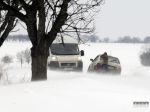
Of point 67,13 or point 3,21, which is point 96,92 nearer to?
→ point 67,13

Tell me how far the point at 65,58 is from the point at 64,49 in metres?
0.64

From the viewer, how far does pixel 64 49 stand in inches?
1172

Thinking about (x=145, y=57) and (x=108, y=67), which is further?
(x=145, y=57)

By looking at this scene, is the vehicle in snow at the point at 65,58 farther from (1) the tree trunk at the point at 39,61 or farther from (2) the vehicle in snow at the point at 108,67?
(1) the tree trunk at the point at 39,61

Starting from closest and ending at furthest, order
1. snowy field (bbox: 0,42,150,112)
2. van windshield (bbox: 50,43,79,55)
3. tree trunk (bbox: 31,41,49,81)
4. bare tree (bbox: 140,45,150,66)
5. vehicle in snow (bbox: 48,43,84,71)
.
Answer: snowy field (bbox: 0,42,150,112) → tree trunk (bbox: 31,41,49,81) → vehicle in snow (bbox: 48,43,84,71) → van windshield (bbox: 50,43,79,55) → bare tree (bbox: 140,45,150,66)

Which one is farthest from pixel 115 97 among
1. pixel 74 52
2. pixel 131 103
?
pixel 74 52

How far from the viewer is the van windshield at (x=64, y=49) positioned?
97.3ft

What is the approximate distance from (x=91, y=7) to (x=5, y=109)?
8982 millimetres

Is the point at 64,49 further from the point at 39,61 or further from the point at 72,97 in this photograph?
the point at 72,97

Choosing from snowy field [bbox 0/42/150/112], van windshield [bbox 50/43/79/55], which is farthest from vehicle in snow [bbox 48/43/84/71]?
snowy field [bbox 0/42/150/112]

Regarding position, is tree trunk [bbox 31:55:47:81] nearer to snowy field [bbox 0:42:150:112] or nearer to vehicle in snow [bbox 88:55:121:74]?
snowy field [bbox 0:42:150:112]

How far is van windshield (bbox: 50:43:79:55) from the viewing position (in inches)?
1168

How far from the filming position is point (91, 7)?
17312 mm

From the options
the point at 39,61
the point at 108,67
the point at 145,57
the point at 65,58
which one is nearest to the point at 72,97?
the point at 39,61
